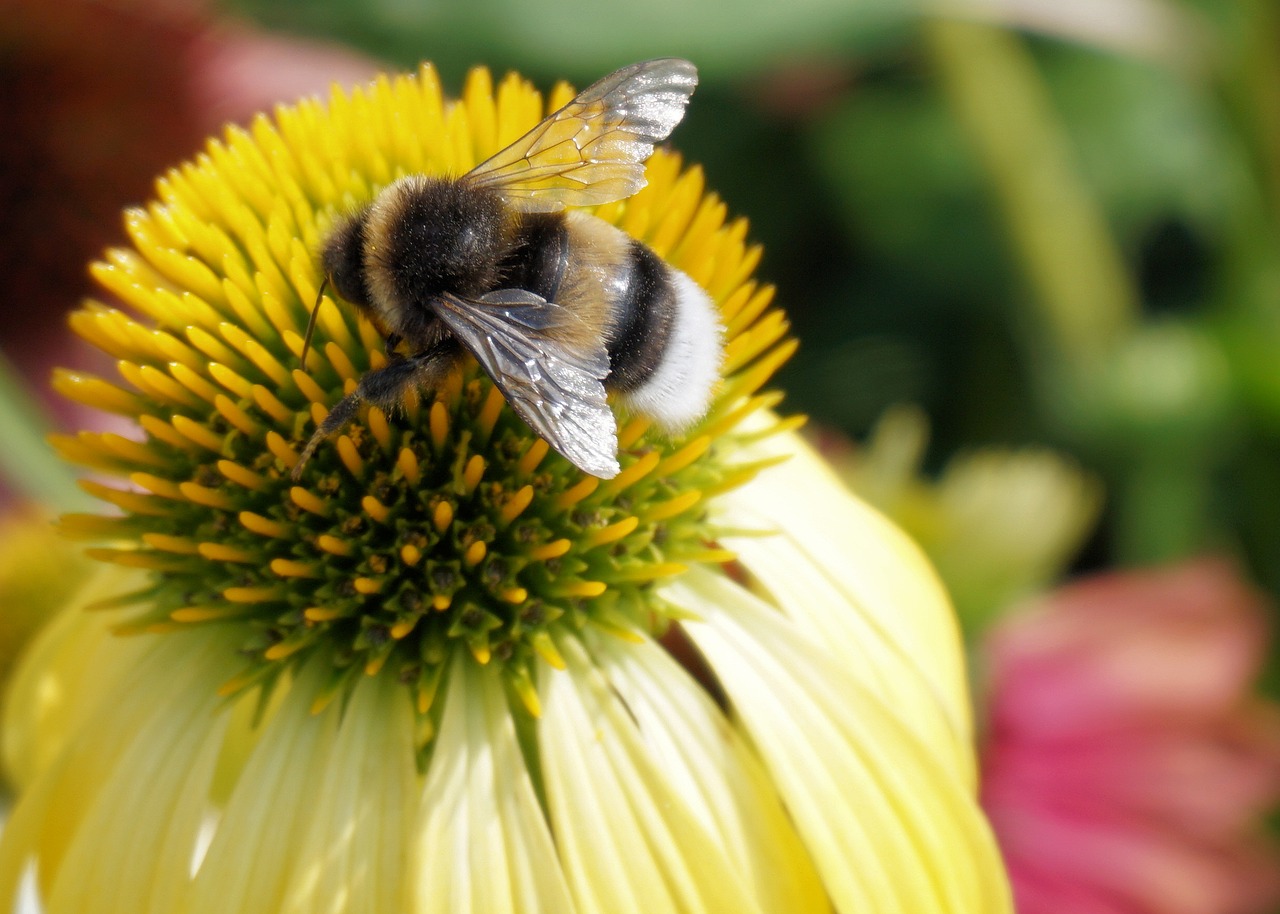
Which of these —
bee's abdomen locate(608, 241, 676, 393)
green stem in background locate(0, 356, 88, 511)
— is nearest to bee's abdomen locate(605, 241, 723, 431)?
bee's abdomen locate(608, 241, 676, 393)

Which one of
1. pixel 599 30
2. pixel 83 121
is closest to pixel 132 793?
pixel 83 121

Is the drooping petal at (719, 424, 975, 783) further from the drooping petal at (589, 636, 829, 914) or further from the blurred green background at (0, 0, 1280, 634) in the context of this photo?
the blurred green background at (0, 0, 1280, 634)

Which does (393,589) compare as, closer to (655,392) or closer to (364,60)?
(655,392)

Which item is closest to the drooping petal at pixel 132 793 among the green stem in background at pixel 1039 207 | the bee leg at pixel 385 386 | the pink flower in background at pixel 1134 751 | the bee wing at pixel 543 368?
the bee leg at pixel 385 386

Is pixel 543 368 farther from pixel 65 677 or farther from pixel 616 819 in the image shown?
pixel 65 677

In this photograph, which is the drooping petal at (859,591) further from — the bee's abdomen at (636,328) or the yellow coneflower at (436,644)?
the bee's abdomen at (636,328)

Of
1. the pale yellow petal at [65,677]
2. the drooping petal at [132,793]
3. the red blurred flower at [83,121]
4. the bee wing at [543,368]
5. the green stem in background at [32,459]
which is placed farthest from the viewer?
the red blurred flower at [83,121]
